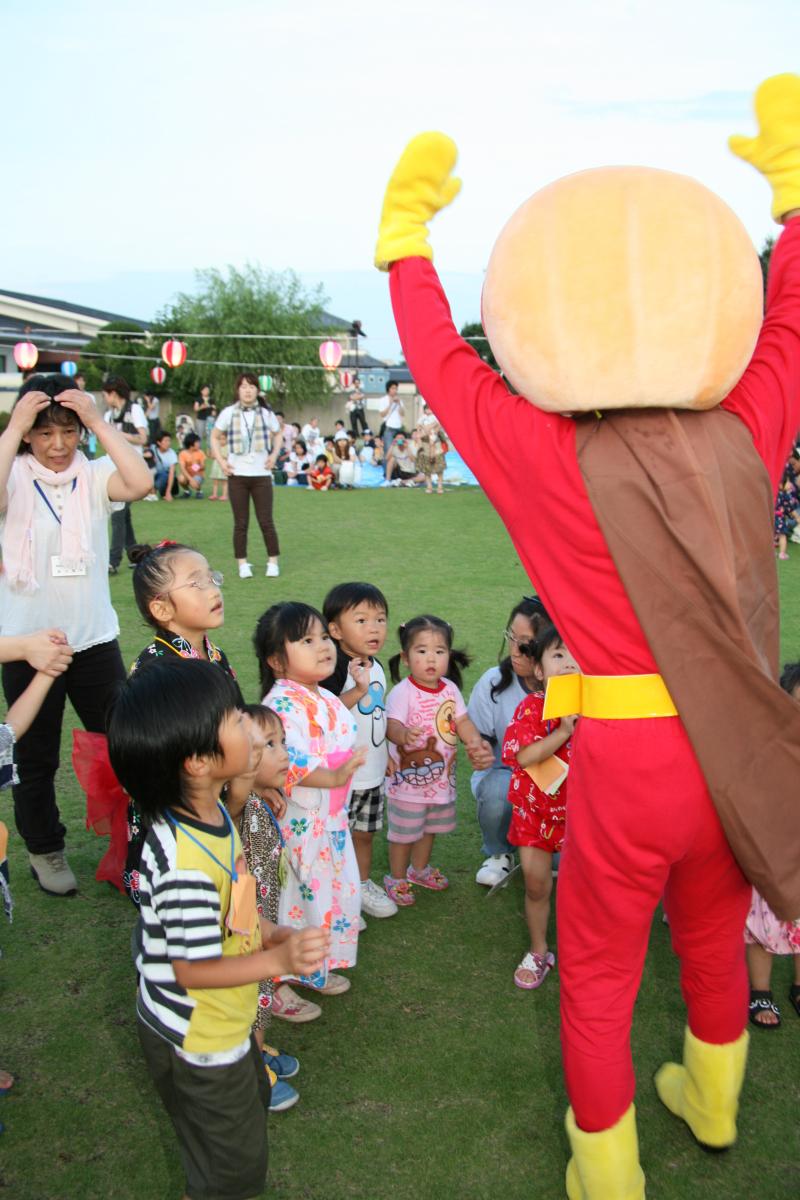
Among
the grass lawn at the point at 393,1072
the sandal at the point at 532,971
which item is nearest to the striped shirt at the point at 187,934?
the grass lawn at the point at 393,1072

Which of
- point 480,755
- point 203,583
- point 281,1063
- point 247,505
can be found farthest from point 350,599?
point 247,505

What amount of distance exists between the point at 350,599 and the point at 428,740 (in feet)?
1.99

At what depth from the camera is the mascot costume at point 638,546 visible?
196cm

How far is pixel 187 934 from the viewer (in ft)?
6.17

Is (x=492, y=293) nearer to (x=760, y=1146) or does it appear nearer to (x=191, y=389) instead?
(x=760, y=1146)

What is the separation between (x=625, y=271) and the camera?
1933 mm

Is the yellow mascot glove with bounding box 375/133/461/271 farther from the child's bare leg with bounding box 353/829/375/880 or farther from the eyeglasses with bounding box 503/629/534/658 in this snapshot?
the child's bare leg with bounding box 353/829/375/880

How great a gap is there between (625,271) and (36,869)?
303cm

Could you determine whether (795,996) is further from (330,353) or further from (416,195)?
(330,353)

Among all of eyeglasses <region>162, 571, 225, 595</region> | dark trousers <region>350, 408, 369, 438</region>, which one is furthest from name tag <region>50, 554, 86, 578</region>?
dark trousers <region>350, 408, 369, 438</region>

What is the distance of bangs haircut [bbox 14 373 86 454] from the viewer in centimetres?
338

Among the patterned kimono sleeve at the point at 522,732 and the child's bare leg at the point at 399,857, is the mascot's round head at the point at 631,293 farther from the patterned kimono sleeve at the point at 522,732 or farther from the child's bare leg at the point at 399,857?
the child's bare leg at the point at 399,857

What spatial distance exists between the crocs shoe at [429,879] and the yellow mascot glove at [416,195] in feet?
7.67

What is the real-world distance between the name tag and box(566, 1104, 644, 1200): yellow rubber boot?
2420mm
